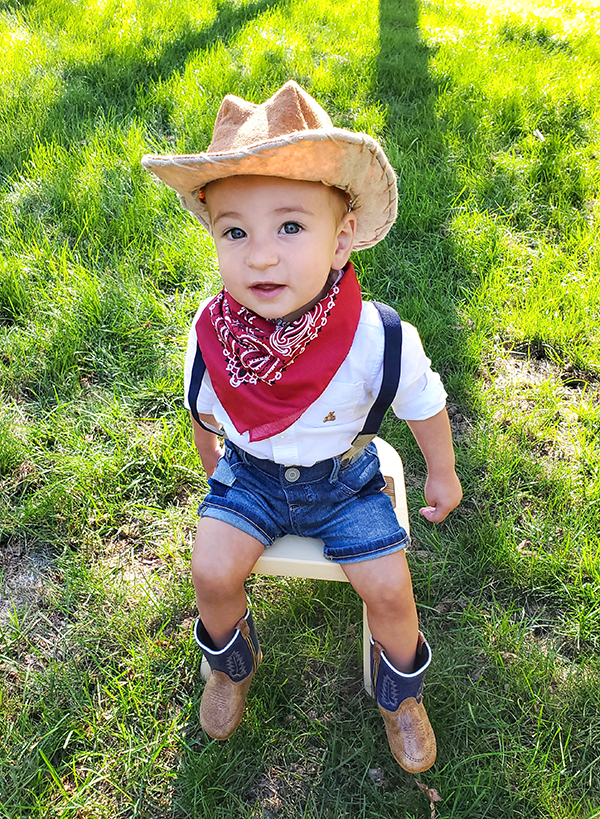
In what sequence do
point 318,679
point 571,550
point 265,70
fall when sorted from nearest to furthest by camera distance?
point 318,679 < point 571,550 < point 265,70

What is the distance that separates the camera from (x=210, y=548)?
63.8 inches

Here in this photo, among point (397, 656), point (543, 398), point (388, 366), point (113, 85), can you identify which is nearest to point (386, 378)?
point (388, 366)

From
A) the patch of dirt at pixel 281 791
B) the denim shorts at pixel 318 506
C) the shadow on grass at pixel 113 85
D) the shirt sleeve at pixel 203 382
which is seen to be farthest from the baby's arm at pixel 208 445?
the shadow on grass at pixel 113 85

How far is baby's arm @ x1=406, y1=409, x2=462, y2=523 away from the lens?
5.41 ft

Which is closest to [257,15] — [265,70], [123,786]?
[265,70]

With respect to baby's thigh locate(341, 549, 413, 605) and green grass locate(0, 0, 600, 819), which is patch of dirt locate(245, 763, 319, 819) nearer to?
green grass locate(0, 0, 600, 819)

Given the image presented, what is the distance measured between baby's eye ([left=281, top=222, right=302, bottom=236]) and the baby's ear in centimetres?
16

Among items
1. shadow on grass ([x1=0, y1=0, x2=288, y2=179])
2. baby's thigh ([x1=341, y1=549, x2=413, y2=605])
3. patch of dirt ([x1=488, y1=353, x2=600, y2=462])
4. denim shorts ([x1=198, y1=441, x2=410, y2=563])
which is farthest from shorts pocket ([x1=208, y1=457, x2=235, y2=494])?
shadow on grass ([x1=0, y1=0, x2=288, y2=179])

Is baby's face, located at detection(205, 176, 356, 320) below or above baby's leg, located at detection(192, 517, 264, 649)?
above

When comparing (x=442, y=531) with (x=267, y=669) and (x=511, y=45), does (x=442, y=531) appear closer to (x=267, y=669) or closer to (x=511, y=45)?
(x=267, y=669)

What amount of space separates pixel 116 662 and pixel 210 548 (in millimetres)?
526

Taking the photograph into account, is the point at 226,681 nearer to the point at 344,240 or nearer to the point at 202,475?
the point at 202,475

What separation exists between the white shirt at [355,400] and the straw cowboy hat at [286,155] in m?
0.32

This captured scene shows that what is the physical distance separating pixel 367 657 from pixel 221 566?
48 centimetres
